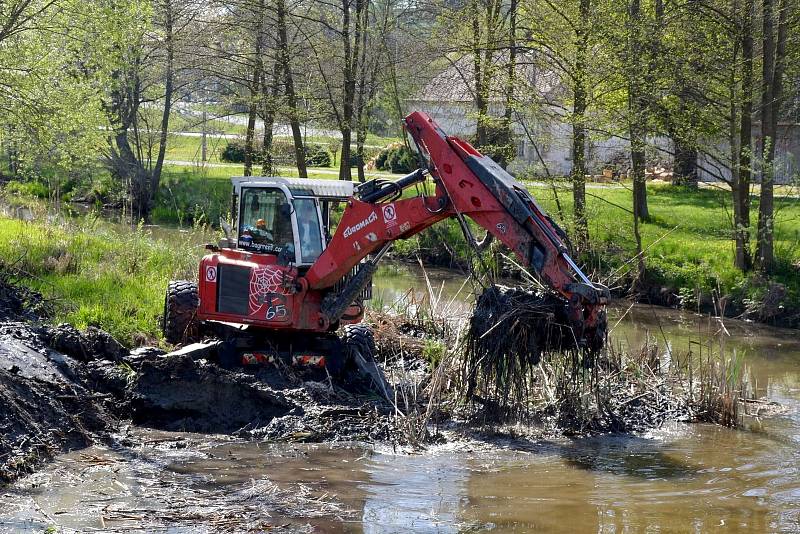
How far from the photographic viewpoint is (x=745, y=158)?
21.0 meters

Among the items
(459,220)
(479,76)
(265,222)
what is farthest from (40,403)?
(479,76)

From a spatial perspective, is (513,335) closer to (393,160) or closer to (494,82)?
(494,82)

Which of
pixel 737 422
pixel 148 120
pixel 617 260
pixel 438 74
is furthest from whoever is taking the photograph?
pixel 148 120

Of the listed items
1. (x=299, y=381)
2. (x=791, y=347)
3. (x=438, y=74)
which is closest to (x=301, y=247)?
(x=299, y=381)

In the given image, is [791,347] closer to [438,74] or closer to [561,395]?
[561,395]

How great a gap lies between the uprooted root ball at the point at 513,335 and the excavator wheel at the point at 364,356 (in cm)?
148

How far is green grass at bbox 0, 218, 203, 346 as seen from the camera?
42.2ft

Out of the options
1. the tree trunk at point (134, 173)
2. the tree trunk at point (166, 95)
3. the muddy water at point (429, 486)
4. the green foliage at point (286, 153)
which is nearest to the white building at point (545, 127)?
the green foliage at point (286, 153)

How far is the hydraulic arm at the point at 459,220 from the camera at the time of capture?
9586mm

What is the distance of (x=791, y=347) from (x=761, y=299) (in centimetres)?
252

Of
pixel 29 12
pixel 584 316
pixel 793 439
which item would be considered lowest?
pixel 793 439

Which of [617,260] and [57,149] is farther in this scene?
[617,260]

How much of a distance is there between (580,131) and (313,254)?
12334 millimetres

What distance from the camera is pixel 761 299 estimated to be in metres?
19.6
